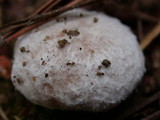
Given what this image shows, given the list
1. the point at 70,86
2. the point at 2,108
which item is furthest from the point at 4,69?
the point at 70,86

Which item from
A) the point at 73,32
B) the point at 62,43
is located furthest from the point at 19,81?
the point at 73,32

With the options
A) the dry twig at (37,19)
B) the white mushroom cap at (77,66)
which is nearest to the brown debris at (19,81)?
the white mushroom cap at (77,66)

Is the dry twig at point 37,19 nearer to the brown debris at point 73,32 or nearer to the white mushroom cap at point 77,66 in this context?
the white mushroom cap at point 77,66

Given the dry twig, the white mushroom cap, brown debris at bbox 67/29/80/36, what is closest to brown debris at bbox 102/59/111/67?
the white mushroom cap

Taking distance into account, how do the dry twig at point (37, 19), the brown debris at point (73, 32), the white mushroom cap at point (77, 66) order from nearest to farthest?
the white mushroom cap at point (77, 66) < the brown debris at point (73, 32) < the dry twig at point (37, 19)

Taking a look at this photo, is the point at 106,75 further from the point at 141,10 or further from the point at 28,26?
the point at 141,10

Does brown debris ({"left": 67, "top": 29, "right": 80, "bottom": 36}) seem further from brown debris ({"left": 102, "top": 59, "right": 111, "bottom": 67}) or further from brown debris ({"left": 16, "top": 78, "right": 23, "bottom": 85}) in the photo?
brown debris ({"left": 16, "top": 78, "right": 23, "bottom": 85})

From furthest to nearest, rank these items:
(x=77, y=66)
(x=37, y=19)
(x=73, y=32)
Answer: (x=37, y=19) < (x=73, y=32) < (x=77, y=66)

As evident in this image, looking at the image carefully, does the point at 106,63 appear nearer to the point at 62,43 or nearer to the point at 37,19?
the point at 62,43
